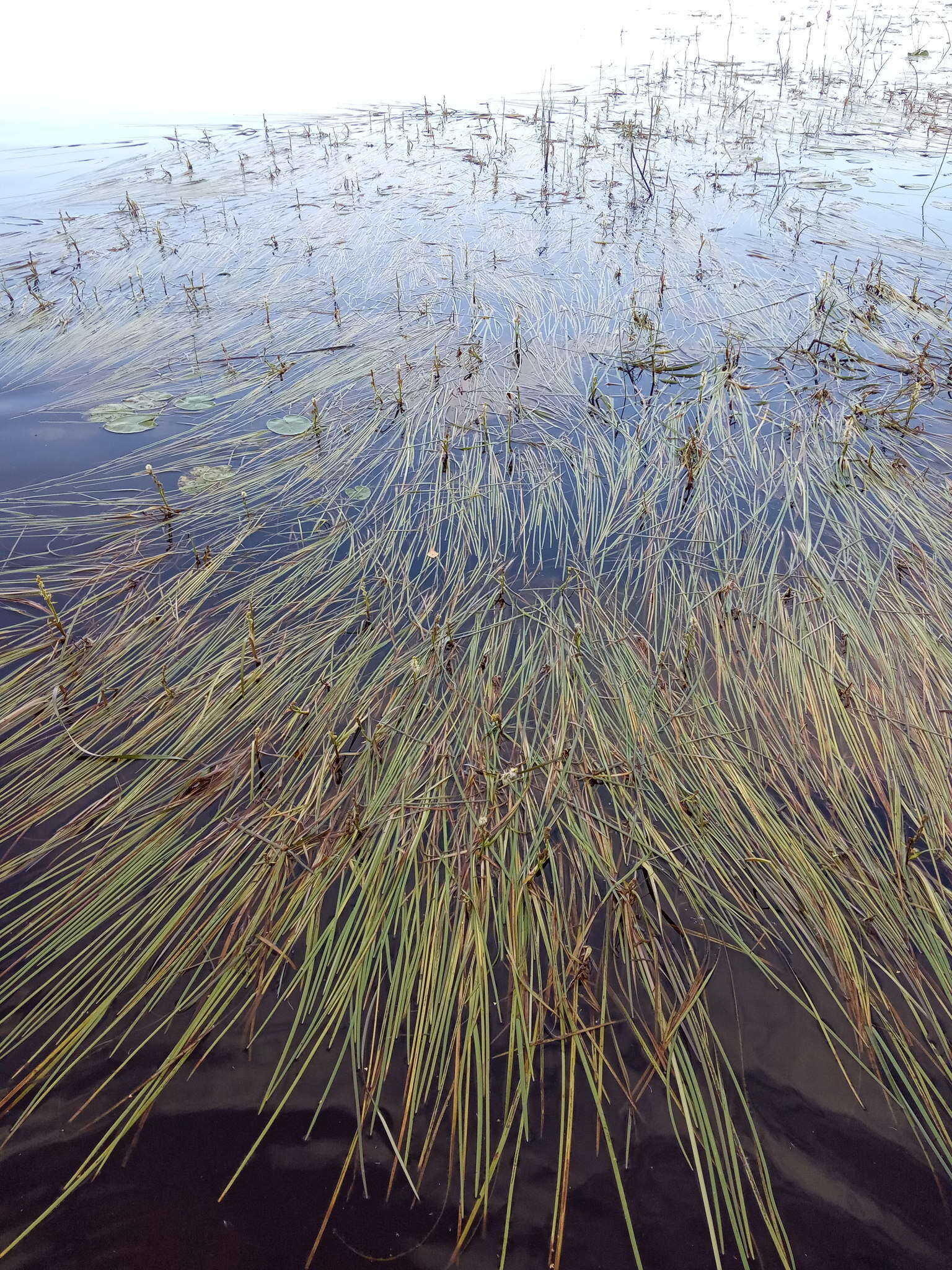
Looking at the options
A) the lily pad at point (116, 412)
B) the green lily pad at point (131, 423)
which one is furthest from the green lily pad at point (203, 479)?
the lily pad at point (116, 412)

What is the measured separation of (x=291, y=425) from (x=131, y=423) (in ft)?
2.64

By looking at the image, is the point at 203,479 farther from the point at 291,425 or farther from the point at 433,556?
the point at 433,556

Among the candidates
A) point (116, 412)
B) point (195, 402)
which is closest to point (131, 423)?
point (116, 412)

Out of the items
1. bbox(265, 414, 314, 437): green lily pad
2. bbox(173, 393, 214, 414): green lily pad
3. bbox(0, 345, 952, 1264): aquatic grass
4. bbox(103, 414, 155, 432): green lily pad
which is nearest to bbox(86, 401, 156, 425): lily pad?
bbox(103, 414, 155, 432): green lily pad

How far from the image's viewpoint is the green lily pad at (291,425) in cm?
358

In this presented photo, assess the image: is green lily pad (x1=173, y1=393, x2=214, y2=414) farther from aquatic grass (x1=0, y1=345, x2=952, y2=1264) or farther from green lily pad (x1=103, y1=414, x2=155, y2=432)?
aquatic grass (x1=0, y1=345, x2=952, y2=1264)

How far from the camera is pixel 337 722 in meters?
Answer: 2.11

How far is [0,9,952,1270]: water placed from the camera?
1.32m

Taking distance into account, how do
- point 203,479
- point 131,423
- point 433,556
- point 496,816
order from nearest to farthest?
point 496,816, point 433,556, point 203,479, point 131,423

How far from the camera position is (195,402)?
3.79 metres

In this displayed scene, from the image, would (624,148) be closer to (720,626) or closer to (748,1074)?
(720,626)

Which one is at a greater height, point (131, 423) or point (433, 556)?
point (131, 423)

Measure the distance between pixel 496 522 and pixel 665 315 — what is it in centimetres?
255

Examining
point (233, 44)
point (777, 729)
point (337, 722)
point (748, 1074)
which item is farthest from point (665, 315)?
point (233, 44)
